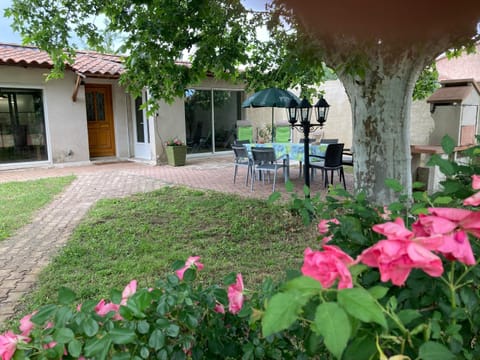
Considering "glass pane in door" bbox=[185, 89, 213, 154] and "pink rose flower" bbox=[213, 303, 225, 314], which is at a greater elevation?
"glass pane in door" bbox=[185, 89, 213, 154]

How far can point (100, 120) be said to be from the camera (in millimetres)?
12047

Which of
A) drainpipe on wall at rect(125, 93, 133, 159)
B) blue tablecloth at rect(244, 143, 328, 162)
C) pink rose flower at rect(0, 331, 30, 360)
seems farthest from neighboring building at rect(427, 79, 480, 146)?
drainpipe on wall at rect(125, 93, 133, 159)

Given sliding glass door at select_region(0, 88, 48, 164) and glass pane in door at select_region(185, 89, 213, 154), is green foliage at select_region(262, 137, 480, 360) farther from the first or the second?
glass pane in door at select_region(185, 89, 213, 154)

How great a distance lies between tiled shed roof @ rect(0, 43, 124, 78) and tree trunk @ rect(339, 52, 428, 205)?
28.3ft

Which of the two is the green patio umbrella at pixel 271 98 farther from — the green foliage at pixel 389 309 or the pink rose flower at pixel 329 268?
the pink rose flower at pixel 329 268

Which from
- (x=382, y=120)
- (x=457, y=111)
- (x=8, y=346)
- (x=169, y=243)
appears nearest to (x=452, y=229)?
(x=8, y=346)

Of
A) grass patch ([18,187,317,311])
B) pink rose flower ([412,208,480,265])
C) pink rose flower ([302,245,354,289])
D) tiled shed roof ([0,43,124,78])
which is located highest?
tiled shed roof ([0,43,124,78])

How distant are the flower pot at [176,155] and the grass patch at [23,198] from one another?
2880 mm

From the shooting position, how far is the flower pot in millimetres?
10859

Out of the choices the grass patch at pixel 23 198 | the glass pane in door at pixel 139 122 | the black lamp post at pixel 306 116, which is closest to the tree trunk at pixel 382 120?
the black lamp post at pixel 306 116

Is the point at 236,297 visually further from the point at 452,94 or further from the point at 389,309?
the point at 452,94

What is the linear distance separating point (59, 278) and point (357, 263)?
134 inches

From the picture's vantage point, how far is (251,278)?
336 cm

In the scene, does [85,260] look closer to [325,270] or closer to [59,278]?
[59,278]
